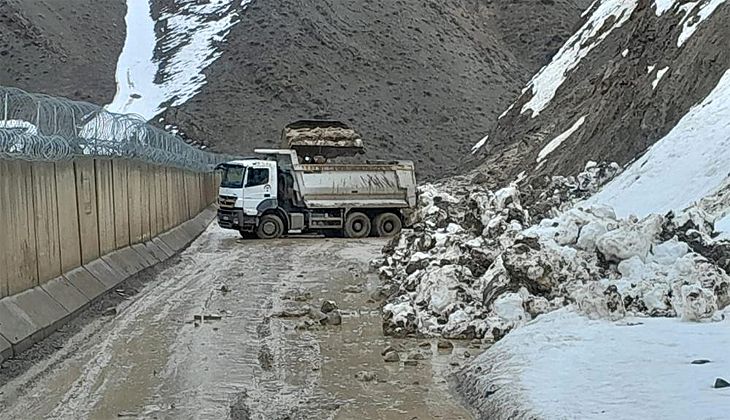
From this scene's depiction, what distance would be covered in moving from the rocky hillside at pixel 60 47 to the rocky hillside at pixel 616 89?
3369 cm

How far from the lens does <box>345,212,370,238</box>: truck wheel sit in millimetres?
26766

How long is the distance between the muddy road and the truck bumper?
9654 mm

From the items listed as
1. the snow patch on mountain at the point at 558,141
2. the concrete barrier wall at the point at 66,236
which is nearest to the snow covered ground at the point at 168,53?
the snow patch on mountain at the point at 558,141

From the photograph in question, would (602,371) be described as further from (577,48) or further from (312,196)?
(577,48)

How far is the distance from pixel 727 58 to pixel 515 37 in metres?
61.9

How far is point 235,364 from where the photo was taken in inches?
381

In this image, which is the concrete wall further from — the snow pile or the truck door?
the truck door

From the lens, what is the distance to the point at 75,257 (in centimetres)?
1298

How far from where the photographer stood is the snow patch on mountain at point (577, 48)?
3878 cm

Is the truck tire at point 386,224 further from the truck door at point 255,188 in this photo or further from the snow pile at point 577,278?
the snow pile at point 577,278

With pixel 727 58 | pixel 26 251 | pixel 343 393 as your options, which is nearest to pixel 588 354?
pixel 343 393

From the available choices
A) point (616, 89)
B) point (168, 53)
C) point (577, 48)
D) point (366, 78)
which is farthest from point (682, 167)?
point (168, 53)

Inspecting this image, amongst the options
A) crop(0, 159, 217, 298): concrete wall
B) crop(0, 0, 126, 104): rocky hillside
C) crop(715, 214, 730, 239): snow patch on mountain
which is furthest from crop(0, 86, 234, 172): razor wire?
crop(0, 0, 126, 104): rocky hillside

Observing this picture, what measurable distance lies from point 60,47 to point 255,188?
Answer: 1912 inches
